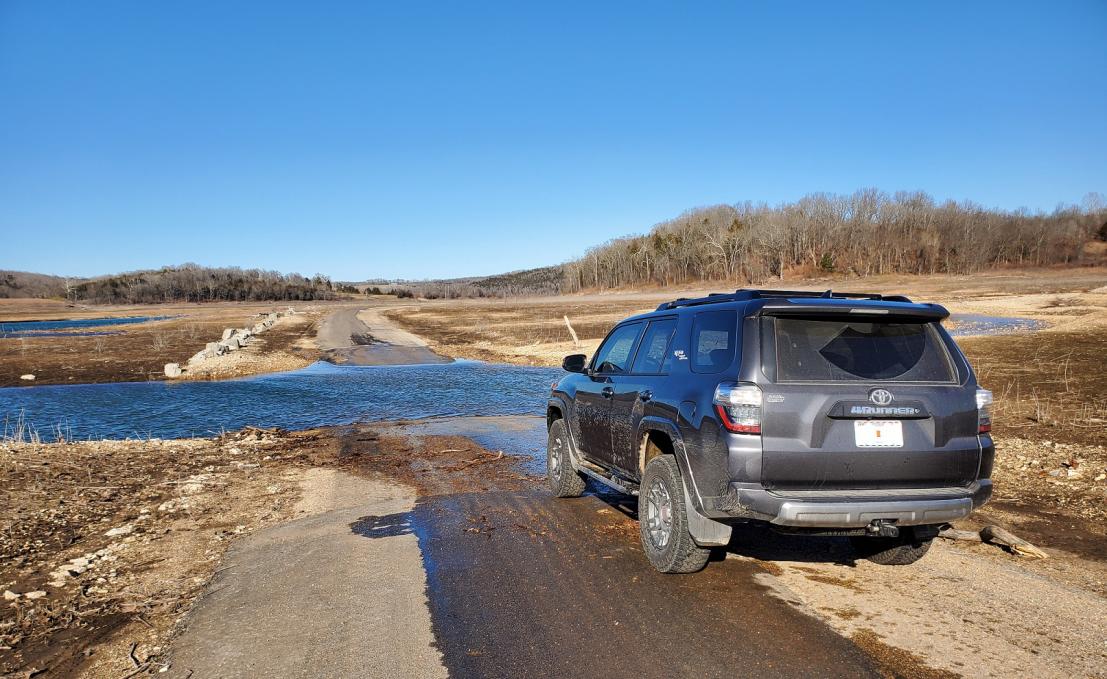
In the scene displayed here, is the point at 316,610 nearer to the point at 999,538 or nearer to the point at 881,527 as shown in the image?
the point at 881,527

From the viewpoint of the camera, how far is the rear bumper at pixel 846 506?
4133 mm

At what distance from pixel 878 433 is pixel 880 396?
231 millimetres

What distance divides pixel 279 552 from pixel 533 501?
262 centimetres

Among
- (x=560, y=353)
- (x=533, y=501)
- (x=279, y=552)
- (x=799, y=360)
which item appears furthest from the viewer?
(x=560, y=353)

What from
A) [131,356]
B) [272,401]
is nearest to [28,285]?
[131,356]

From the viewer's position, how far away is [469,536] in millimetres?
6102

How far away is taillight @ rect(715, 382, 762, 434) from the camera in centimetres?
423

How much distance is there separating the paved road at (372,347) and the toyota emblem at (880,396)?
22427 mm

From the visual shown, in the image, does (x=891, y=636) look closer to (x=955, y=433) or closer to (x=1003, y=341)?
(x=955, y=433)

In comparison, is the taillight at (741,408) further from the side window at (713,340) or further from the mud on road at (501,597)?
the mud on road at (501,597)

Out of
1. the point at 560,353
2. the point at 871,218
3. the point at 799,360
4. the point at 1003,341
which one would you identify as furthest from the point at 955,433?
the point at 871,218

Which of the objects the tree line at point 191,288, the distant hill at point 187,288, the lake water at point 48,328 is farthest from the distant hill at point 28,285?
the lake water at point 48,328

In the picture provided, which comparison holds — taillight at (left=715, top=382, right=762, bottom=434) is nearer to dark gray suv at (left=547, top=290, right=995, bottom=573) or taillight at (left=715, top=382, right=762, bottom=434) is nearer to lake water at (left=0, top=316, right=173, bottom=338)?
dark gray suv at (left=547, top=290, right=995, bottom=573)

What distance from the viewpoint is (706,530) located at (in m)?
4.60
